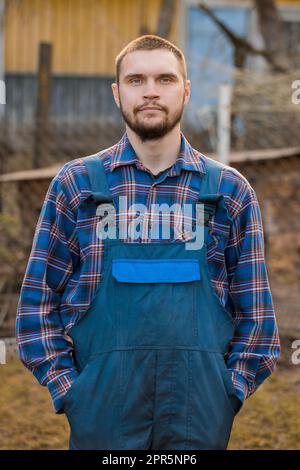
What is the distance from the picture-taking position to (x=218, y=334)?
2.58m

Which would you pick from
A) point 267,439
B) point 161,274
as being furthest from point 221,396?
point 267,439

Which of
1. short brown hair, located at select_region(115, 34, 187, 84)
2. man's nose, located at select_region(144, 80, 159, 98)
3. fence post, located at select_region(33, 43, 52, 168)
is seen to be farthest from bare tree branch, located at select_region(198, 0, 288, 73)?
man's nose, located at select_region(144, 80, 159, 98)

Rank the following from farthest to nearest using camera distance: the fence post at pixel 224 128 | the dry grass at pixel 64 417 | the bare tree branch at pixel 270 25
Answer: the bare tree branch at pixel 270 25 < the fence post at pixel 224 128 < the dry grass at pixel 64 417

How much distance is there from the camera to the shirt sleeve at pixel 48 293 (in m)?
2.63

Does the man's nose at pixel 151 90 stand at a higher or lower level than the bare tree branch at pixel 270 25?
lower

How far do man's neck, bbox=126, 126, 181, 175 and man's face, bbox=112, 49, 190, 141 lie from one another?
0.03 m

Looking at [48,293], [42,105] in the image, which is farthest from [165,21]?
[48,293]

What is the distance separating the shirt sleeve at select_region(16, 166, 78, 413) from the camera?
2629 mm

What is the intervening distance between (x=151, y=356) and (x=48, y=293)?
1.32 feet

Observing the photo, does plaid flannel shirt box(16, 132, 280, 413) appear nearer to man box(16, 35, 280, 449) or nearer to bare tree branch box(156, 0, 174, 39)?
man box(16, 35, 280, 449)

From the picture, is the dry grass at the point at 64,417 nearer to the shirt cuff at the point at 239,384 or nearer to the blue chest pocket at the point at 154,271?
the shirt cuff at the point at 239,384

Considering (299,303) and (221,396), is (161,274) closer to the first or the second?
(221,396)

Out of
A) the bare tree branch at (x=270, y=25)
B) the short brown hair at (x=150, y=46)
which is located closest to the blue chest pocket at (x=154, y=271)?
the short brown hair at (x=150, y=46)

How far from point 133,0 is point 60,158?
7348mm
